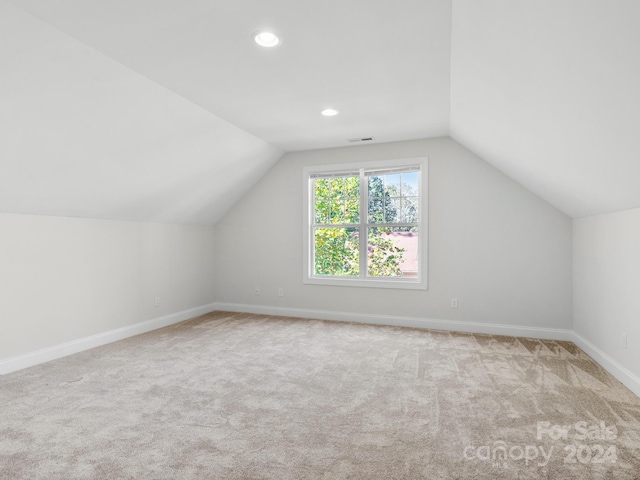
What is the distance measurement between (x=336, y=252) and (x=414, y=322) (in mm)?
1447

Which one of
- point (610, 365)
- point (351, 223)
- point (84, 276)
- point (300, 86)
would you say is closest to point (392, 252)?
point (351, 223)

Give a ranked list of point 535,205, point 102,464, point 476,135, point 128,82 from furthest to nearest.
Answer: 1. point 535,205
2. point 476,135
3. point 128,82
4. point 102,464

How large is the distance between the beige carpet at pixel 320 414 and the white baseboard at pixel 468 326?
0.36 feet

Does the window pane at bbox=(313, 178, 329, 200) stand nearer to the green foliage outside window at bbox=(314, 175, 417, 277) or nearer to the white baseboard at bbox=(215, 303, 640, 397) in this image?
the green foliage outside window at bbox=(314, 175, 417, 277)

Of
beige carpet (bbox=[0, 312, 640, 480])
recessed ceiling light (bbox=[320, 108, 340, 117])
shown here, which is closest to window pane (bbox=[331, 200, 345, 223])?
recessed ceiling light (bbox=[320, 108, 340, 117])

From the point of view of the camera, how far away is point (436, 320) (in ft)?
15.8

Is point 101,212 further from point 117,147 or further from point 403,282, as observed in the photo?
point 403,282

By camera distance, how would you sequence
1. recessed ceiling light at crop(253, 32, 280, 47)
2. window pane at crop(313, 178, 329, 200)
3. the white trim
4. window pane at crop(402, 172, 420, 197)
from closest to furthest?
1. recessed ceiling light at crop(253, 32, 280, 47)
2. the white trim
3. window pane at crop(402, 172, 420, 197)
4. window pane at crop(313, 178, 329, 200)

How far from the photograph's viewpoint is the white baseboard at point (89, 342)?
10.9 feet

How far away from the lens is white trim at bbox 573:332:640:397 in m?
Result: 2.85

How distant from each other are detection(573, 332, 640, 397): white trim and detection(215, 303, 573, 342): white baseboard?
0.30 m

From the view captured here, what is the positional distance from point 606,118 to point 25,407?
3.97m

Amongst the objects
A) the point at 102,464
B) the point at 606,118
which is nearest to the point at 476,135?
the point at 606,118

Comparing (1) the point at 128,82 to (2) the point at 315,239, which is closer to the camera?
(1) the point at 128,82
